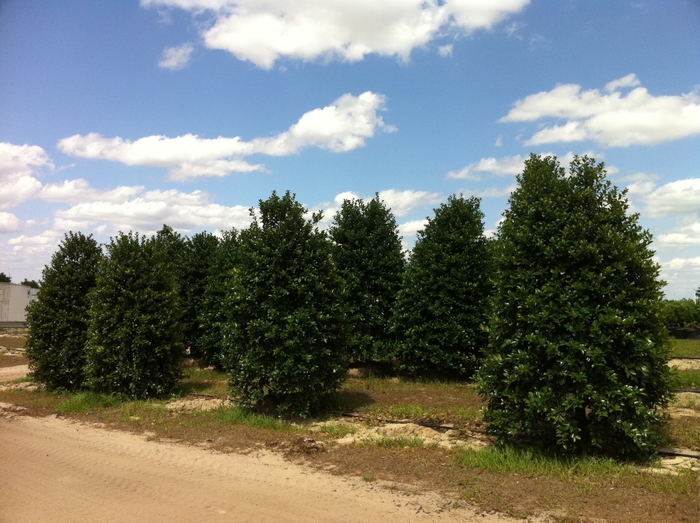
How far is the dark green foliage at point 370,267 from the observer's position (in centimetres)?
1396

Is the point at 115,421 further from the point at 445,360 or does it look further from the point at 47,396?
the point at 445,360

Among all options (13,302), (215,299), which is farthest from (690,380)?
(13,302)

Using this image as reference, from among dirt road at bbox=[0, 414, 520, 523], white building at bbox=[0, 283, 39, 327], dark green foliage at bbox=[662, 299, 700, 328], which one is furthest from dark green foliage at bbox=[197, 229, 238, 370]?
white building at bbox=[0, 283, 39, 327]

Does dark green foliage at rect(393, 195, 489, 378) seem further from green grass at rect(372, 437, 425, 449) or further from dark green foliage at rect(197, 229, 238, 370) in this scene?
green grass at rect(372, 437, 425, 449)

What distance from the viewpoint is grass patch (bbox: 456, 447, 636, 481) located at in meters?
5.86

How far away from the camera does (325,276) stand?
9.41 meters

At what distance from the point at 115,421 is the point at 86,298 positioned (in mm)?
3793

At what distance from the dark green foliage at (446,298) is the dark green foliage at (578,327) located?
5697 millimetres

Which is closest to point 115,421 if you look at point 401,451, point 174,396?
point 174,396

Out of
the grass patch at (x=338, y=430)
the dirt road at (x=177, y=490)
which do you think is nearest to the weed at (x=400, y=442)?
the grass patch at (x=338, y=430)

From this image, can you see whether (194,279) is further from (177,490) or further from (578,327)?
(578,327)

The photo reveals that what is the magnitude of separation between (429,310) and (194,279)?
25.4 ft

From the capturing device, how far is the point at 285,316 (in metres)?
8.95

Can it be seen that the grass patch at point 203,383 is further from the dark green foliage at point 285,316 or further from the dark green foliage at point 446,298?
the dark green foliage at point 446,298
